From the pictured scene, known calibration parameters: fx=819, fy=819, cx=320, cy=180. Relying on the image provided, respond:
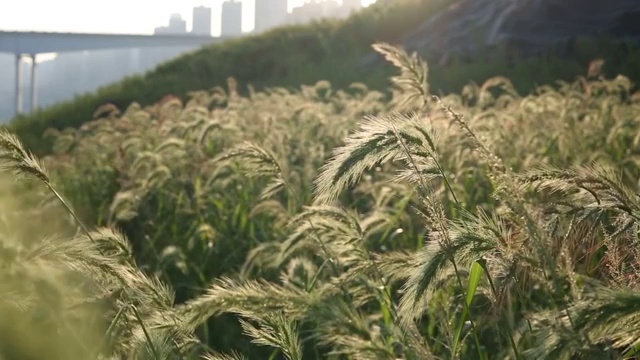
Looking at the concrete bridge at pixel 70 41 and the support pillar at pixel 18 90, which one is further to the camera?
the concrete bridge at pixel 70 41

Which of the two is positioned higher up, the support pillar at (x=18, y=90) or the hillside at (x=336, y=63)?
the hillside at (x=336, y=63)

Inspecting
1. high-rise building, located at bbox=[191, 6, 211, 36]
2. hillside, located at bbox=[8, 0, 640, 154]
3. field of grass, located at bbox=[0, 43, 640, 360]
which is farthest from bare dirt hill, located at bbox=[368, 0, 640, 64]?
high-rise building, located at bbox=[191, 6, 211, 36]

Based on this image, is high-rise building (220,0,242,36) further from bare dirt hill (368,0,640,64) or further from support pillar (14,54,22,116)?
bare dirt hill (368,0,640,64)

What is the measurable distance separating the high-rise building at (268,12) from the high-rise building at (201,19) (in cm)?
419

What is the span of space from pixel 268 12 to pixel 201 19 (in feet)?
18.2

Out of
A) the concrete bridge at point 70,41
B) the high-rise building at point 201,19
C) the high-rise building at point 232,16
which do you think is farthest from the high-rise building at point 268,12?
the concrete bridge at point 70,41

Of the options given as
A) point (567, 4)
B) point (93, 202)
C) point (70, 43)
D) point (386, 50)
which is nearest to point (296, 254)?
point (386, 50)

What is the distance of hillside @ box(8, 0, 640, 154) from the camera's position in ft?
45.1

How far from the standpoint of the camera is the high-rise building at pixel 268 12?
6494cm

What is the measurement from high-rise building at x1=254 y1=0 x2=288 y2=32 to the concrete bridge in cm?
3462

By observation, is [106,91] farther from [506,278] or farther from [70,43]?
[506,278]

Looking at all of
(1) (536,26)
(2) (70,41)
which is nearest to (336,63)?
(1) (536,26)

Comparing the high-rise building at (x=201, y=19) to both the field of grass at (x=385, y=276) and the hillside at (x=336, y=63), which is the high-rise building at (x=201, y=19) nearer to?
the hillside at (x=336, y=63)

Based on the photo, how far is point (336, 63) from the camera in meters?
17.3
